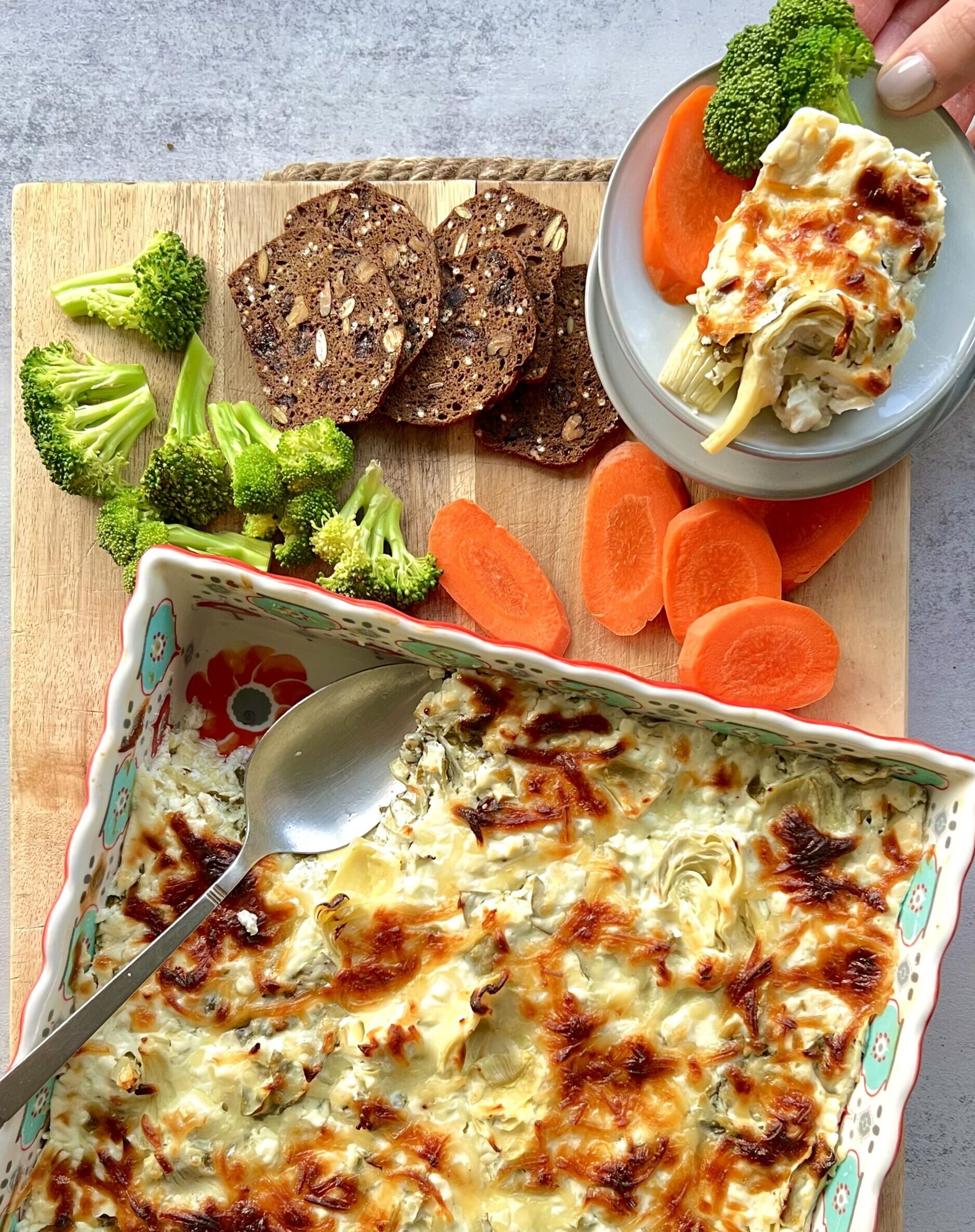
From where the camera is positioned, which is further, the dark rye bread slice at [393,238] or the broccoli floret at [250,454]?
the dark rye bread slice at [393,238]

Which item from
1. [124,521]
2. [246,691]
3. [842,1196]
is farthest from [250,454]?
[842,1196]

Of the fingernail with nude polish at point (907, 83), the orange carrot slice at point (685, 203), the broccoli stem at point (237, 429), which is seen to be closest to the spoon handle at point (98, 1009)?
the broccoli stem at point (237, 429)

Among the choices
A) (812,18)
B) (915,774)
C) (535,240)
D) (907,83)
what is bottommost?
(915,774)

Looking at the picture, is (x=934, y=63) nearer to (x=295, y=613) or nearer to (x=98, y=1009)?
(x=295, y=613)

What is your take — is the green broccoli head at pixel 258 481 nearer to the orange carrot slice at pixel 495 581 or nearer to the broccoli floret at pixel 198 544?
the broccoli floret at pixel 198 544

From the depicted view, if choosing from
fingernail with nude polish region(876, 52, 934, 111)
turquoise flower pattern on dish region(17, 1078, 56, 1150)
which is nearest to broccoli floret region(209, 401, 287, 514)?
turquoise flower pattern on dish region(17, 1078, 56, 1150)

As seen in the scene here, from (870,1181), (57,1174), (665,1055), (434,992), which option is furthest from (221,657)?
(870,1181)

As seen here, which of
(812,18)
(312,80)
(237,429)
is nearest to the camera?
(812,18)
